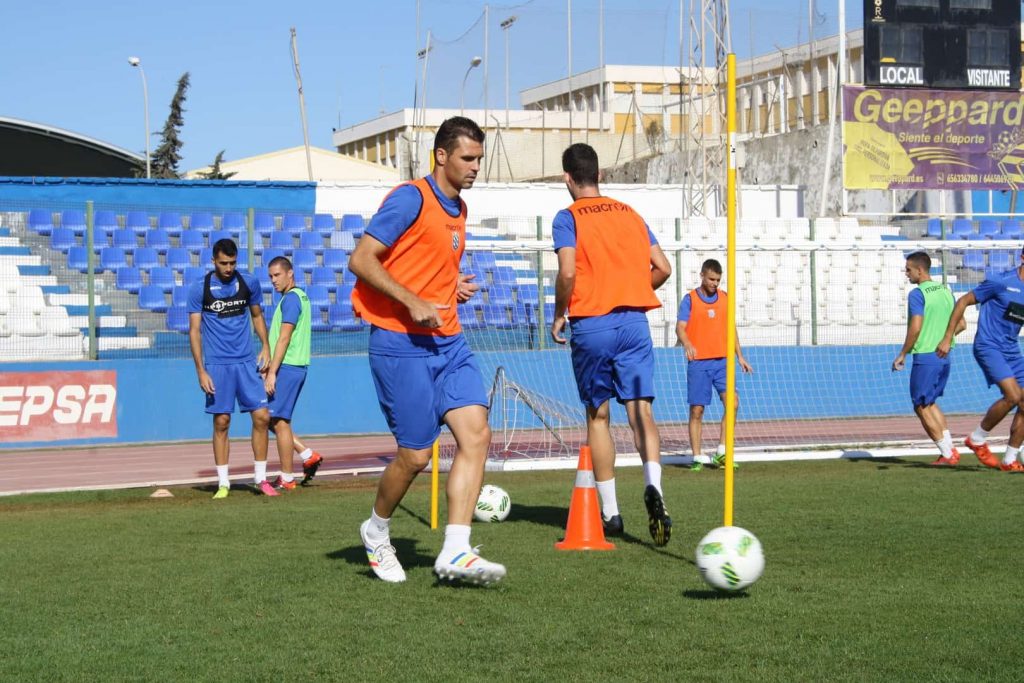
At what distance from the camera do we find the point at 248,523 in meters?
9.08

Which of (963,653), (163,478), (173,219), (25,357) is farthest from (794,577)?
(173,219)

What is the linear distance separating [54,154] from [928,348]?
79.2 feet

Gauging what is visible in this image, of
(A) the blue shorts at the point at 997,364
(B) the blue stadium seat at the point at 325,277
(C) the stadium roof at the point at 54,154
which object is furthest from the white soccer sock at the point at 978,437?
(C) the stadium roof at the point at 54,154

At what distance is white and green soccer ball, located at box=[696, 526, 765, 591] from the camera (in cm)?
575

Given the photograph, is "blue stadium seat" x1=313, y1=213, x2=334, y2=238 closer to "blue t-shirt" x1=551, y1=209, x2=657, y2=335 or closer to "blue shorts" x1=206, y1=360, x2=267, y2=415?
"blue shorts" x1=206, y1=360, x2=267, y2=415

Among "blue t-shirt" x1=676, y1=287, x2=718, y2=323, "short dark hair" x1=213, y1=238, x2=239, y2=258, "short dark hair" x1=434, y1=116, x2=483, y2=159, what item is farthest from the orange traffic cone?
"blue t-shirt" x1=676, y1=287, x2=718, y2=323

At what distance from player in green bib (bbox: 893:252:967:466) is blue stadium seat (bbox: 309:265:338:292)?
1028 centimetres

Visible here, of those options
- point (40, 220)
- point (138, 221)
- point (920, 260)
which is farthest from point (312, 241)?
point (920, 260)

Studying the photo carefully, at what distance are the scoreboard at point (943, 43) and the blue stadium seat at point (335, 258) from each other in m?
10.3

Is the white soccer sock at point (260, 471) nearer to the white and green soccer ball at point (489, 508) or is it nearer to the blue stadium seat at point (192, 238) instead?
the white and green soccer ball at point (489, 508)

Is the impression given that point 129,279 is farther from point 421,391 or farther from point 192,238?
point 421,391

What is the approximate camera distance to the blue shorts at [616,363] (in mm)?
7898

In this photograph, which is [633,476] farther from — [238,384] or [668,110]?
[668,110]

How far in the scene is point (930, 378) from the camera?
12.9m
